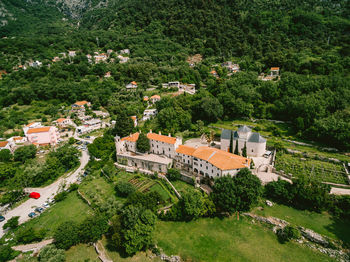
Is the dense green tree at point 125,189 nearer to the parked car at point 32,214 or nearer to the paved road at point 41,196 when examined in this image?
the paved road at point 41,196

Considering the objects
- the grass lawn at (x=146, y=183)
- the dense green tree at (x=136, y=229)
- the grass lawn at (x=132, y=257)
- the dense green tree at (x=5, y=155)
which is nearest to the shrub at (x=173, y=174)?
the grass lawn at (x=146, y=183)

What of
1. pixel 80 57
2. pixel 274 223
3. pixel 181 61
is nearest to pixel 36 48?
pixel 80 57

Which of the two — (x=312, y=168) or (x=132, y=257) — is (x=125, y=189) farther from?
(x=312, y=168)

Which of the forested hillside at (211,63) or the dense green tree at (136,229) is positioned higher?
the forested hillside at (211,63)

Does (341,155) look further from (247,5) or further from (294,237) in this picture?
(247,5)

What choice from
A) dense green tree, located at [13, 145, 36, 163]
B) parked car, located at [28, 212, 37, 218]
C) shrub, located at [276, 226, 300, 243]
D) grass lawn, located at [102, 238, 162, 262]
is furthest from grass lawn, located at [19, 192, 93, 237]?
shrub, located at [276, 226, 300, 243]

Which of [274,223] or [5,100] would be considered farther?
[5,100]
